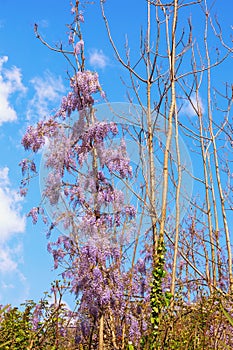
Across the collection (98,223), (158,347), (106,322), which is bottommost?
(158,347)

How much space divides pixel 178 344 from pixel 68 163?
1.93 meters

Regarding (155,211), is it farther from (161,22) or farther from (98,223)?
(161,22)

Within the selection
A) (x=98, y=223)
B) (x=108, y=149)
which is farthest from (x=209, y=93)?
(x=98, y=223)

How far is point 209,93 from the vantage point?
21.8 feet

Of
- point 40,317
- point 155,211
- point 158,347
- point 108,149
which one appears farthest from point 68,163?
point 158,347

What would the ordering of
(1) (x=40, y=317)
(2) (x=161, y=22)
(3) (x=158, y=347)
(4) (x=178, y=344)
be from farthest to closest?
(2) (x=161, y=22) → (1) (x=40, y=317) → (4) (x=178, y=344) → (3) (x=158, y=347)

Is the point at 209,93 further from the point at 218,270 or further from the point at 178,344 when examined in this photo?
the point at 178,344

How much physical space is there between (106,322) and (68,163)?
1.62m

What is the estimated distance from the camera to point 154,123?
492cm

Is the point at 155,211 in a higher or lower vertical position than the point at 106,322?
higher

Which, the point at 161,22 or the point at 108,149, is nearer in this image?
the point at 108,149

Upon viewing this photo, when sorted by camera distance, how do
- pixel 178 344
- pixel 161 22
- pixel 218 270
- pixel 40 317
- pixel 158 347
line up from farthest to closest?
pixel 218 270
pixel 161 22
pixel 40 317
pixel 178 344
pixel 158 347

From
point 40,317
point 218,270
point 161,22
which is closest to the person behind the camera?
point 40,317

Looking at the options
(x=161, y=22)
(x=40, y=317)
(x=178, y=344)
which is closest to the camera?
(x=178, y=344)
